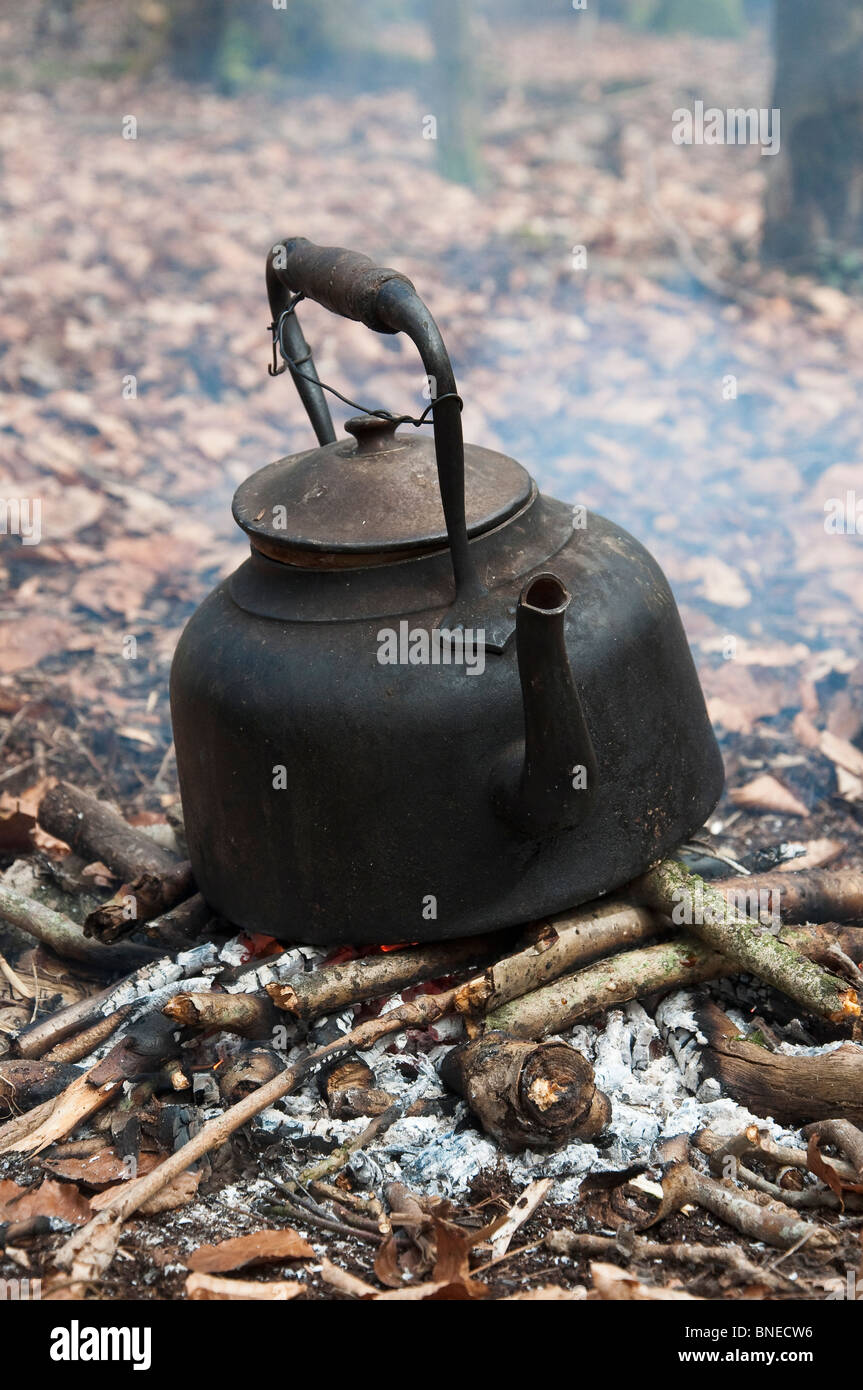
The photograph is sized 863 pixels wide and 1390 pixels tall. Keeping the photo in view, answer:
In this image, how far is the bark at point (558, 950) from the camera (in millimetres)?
2605

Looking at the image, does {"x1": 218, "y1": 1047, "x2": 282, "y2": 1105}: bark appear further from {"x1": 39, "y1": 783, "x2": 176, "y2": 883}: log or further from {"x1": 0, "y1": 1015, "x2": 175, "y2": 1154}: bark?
{"x1": 39, "y1": 783, "x2": 176, "y2": 883}: log

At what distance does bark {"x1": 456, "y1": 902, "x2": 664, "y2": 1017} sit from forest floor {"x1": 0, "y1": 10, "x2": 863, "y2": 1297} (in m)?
0.42

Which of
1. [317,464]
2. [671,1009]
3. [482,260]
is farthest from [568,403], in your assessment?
[671,1009]

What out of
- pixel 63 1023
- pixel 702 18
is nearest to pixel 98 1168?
pixel 63 1023

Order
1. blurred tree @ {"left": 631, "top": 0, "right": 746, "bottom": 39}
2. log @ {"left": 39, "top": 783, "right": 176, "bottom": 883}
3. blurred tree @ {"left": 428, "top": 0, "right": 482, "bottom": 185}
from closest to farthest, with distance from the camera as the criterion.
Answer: log @ {"left": 39, "top": 783, "right": 176, "bottom": 883} → blurred tree @ {"left": 428, "top": 0, "right": 482, "bottom": 185} → blurred tree @ {"left": 631, "top": 0, "right": 746, "bottom": 39}

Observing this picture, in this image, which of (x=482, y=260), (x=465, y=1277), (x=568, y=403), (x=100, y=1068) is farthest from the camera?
(x=482, y=260)

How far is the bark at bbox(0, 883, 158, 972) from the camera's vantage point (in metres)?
3.16

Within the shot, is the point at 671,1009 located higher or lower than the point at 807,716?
lower

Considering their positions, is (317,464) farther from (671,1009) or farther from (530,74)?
(530,74)

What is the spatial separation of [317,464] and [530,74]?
12.0 meters

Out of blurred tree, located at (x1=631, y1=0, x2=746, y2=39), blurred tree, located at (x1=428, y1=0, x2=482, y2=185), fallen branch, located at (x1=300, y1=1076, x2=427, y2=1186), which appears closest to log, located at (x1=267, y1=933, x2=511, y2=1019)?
fallen branch, located at (x1=300, y1=1076, x2=427, y2=1186)

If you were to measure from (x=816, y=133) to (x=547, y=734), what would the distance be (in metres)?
6.88

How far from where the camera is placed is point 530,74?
1304cm

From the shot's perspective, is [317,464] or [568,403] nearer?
[317,464]
